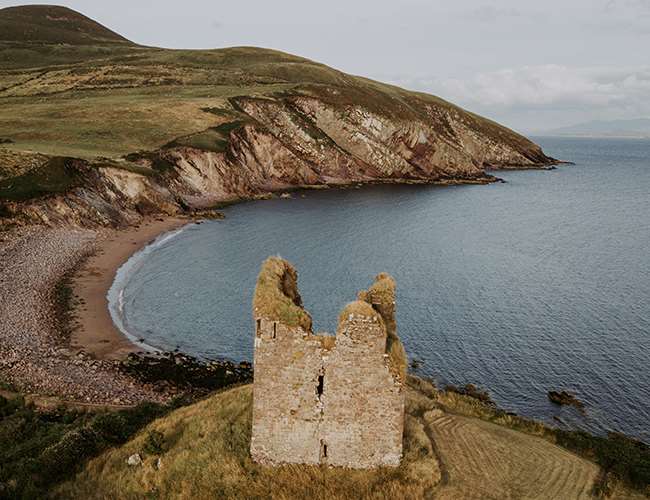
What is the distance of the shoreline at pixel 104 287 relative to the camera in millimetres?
40250

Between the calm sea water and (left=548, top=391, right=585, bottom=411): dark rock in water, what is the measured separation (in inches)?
24.5

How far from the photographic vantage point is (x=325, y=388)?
55.2ft

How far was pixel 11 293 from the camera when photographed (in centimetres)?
4612

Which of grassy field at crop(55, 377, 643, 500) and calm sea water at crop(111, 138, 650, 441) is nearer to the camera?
grassy field at crop(55, 377, 643, 500)

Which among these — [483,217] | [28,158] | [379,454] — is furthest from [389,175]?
[379,454]

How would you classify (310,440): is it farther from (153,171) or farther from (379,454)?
(153,171)

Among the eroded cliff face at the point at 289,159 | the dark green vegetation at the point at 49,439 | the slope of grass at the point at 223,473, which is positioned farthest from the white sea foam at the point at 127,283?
the slope of grass at the point at 223,473

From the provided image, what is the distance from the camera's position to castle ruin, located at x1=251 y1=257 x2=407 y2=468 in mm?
16531

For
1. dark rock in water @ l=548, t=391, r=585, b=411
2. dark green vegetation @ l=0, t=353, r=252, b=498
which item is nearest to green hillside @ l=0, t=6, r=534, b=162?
dark green vegetation @ l=0, t=353, r=252, b=498

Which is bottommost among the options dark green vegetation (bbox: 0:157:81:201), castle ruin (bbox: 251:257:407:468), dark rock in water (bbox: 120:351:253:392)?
dark rock in water (bbox: 120:351:253:392)

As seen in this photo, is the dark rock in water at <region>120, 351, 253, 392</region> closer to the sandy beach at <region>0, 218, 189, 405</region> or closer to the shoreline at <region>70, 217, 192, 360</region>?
the sandy beach at <region>0, 218, 189, 405</region>

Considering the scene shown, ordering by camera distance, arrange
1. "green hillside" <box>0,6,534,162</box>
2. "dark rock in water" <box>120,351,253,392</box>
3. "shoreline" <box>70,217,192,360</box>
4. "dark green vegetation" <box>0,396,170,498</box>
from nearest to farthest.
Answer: "dark green vegetation" <box>0,396,170,498</box> → "dark rock in water" <box>120,351,253,392</box> → "shoreline" <box>70,217,192,360</box> → "green hillside" <box>0,6,534,162</box>

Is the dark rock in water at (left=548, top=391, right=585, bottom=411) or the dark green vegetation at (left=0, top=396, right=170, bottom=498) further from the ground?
the dark green vegetation at (left=0, top=396, right=170, bottom=498)

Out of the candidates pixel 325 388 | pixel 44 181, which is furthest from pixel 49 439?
pixel 44 181
